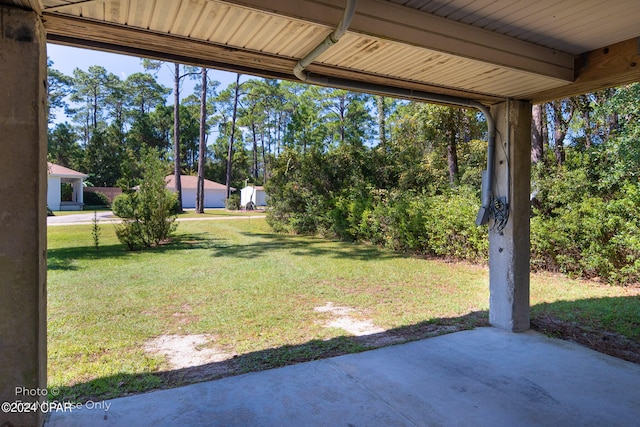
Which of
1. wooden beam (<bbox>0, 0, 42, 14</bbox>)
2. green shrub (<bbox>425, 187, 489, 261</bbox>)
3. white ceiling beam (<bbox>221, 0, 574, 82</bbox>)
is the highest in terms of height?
white ceiling beam (<bbox>221, 0, 574, 82</bbox>)

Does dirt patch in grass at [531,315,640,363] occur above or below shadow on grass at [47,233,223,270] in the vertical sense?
below

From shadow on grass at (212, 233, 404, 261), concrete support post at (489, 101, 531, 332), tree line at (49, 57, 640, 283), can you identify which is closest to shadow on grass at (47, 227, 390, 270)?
shadow on grass at (212, 233, 404, 261)

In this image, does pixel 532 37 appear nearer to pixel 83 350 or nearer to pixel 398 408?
pixel 398 408

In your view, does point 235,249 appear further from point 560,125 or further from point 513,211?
point 560,125

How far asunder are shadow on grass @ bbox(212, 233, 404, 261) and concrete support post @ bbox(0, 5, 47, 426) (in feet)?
23.7

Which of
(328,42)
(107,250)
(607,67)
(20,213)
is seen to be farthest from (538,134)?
(107,250)

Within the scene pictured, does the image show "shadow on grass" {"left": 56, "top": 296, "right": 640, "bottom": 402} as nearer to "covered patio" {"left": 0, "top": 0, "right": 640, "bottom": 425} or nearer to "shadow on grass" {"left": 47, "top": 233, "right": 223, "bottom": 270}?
"covered patio" {"left": 0, "top": 0, "right": 640, "bottom": 425}

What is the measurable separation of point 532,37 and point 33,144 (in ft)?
10.7

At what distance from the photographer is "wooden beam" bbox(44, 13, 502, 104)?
2.15 metres

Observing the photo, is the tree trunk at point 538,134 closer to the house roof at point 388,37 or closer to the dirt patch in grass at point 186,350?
the house roof at point 388,37

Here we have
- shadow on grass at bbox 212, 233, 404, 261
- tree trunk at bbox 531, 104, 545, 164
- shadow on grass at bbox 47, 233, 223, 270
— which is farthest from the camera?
shadow on grass at bbox 212, 233, 404, 261

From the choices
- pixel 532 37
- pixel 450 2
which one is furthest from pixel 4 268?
pixel 532 37

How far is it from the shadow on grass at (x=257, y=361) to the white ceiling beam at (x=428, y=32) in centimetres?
255

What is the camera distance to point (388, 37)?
2309 mm
